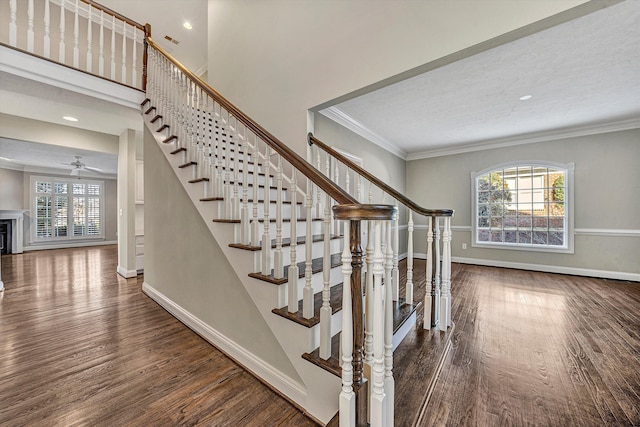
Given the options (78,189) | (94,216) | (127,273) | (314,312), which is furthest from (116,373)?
(78,189)

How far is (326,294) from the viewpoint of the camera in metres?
1.26

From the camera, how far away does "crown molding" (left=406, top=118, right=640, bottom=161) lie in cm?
380

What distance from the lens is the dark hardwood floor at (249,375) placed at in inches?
52.4

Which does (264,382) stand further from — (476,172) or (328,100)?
(476,172)

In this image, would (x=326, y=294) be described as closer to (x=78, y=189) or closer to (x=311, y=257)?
(x=311, y=257)

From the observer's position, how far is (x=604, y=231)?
3938 millimetres

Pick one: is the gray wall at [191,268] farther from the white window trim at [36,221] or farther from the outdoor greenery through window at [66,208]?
the outdoor greenery through window at [66,208]

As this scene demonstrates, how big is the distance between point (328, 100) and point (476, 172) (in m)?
4.05

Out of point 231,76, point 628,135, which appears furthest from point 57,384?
point 628,135

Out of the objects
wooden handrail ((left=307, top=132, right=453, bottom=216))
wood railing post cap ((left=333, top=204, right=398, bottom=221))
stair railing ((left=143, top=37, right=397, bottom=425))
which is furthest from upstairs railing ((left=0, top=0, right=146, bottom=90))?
wood railing post cap ((left=333, top=204, right=398, bottom=221))

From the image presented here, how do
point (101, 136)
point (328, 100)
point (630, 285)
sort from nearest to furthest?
point (328, 100) → point (630, 285) → point (101, 136)

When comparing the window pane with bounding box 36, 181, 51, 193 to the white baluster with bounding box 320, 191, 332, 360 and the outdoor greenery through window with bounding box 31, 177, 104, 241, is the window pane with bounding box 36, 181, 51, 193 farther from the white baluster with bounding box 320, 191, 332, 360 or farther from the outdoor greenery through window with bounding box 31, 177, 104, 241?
the white baluster with bounding box 320, 191, 332, 360

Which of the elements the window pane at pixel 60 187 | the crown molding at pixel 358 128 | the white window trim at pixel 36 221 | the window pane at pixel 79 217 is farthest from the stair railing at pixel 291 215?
the window pane at pixel 79 217

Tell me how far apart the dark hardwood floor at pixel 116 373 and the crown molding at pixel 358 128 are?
2.93 meters
